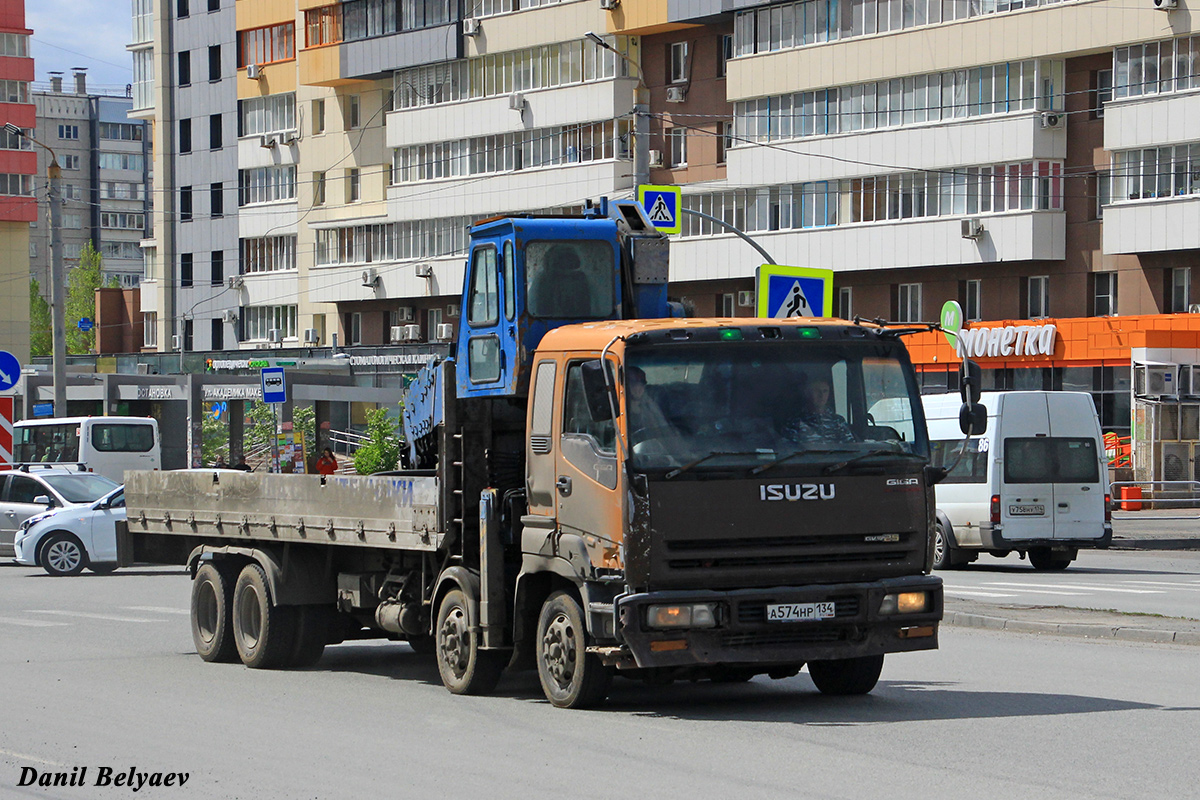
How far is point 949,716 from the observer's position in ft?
35.5

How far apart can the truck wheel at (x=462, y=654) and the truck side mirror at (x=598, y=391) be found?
1.88 meters

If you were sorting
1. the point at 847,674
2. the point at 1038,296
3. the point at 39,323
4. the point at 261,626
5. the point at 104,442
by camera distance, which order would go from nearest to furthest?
the point at 847,674, the point at 261,626, the point at 104,442, the point at 1038,296, the point at 39,323

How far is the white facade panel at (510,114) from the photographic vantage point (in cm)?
5934

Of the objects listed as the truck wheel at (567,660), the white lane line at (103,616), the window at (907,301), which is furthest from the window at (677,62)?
the truck wheel at (567,660)

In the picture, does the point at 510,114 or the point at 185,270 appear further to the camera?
the point at 185,270

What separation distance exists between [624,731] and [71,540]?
1992 cm

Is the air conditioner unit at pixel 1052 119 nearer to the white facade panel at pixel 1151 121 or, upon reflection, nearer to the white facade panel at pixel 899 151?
the white facade panel at pixel 899 151

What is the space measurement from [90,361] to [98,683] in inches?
2855

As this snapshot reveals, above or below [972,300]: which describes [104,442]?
below

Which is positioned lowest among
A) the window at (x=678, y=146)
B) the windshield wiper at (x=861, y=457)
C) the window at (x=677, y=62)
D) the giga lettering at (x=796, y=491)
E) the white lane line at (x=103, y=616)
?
the white lane line at (x=103, y=616)

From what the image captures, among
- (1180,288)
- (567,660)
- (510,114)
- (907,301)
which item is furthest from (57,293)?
(567,660)

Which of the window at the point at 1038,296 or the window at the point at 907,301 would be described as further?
the window at the point at 907,301

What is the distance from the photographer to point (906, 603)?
10.9 metres

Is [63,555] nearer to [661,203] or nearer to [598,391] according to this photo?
[661,203]
